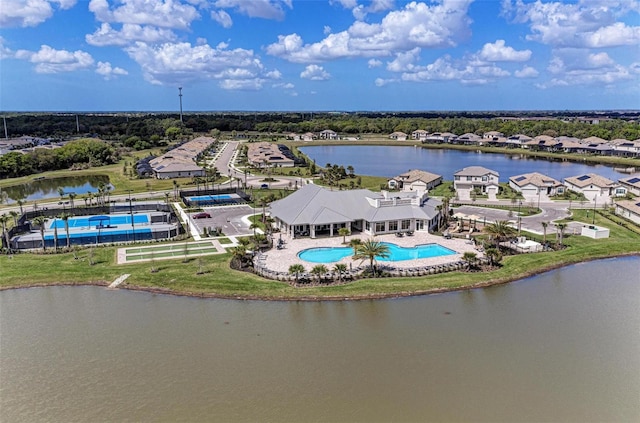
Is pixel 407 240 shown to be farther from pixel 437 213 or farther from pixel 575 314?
pixel 575 314

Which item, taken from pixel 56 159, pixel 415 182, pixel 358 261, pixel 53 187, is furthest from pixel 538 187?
pixel 56 159

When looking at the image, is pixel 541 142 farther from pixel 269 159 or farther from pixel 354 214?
pixel 354 214

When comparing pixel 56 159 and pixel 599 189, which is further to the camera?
pixel 56 159

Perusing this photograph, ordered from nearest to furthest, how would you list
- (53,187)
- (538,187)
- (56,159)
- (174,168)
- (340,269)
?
(340,269) < (538,187) < (53,187) < (174,168) < (56,159)

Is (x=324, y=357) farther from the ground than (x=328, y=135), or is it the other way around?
(x=328, y=135)

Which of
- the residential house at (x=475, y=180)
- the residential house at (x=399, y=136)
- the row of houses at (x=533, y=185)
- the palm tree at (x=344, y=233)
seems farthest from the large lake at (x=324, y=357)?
the residential house at (x=399, y=136)

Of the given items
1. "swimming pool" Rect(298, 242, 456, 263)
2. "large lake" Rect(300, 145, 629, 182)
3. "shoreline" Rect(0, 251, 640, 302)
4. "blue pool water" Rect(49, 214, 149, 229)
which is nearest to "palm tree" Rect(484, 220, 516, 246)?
"swimming pool" Rect(298, 242, 456, 263)
